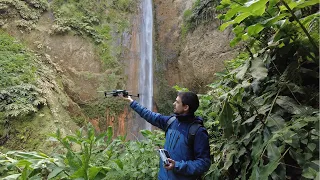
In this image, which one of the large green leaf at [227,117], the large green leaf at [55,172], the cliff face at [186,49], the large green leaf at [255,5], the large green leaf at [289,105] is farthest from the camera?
the cliff face at [186,49]

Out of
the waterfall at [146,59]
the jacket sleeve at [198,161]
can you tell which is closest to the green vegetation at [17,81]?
the waterfall at [146,59]

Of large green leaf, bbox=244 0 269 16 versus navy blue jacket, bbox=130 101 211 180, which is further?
navy blue jacket, bbox=130 101 211 180

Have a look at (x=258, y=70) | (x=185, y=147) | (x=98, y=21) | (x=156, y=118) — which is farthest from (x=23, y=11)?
(x=258, y=70)

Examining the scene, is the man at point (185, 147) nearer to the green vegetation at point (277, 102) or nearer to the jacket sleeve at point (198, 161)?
the jacket sleeve at point (198, 161)

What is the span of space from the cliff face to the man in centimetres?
794

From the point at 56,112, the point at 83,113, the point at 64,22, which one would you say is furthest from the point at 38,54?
the point at 56,112

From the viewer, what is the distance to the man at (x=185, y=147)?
7.27ft

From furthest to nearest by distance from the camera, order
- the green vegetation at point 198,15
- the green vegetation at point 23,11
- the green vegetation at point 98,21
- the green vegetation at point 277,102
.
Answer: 1. the green vegetation at point 198,15
2. the green vegetation at point 98,21
3. the green vegetation at point 23,11
4. the green vegetation at point 277,102

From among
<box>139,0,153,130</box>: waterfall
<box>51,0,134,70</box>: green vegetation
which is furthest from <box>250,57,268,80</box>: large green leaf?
<box>51,0,134,70</box>: green vegetation

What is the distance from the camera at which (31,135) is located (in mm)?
5809

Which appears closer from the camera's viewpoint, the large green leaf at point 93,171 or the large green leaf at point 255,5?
the large green leaf at point 255,5

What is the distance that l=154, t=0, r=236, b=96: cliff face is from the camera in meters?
10.4

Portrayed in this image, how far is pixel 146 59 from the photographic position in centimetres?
1191

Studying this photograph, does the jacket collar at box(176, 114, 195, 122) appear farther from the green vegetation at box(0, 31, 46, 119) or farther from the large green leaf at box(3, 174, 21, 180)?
the green vegetation at box(0, 31, 46, 119)
